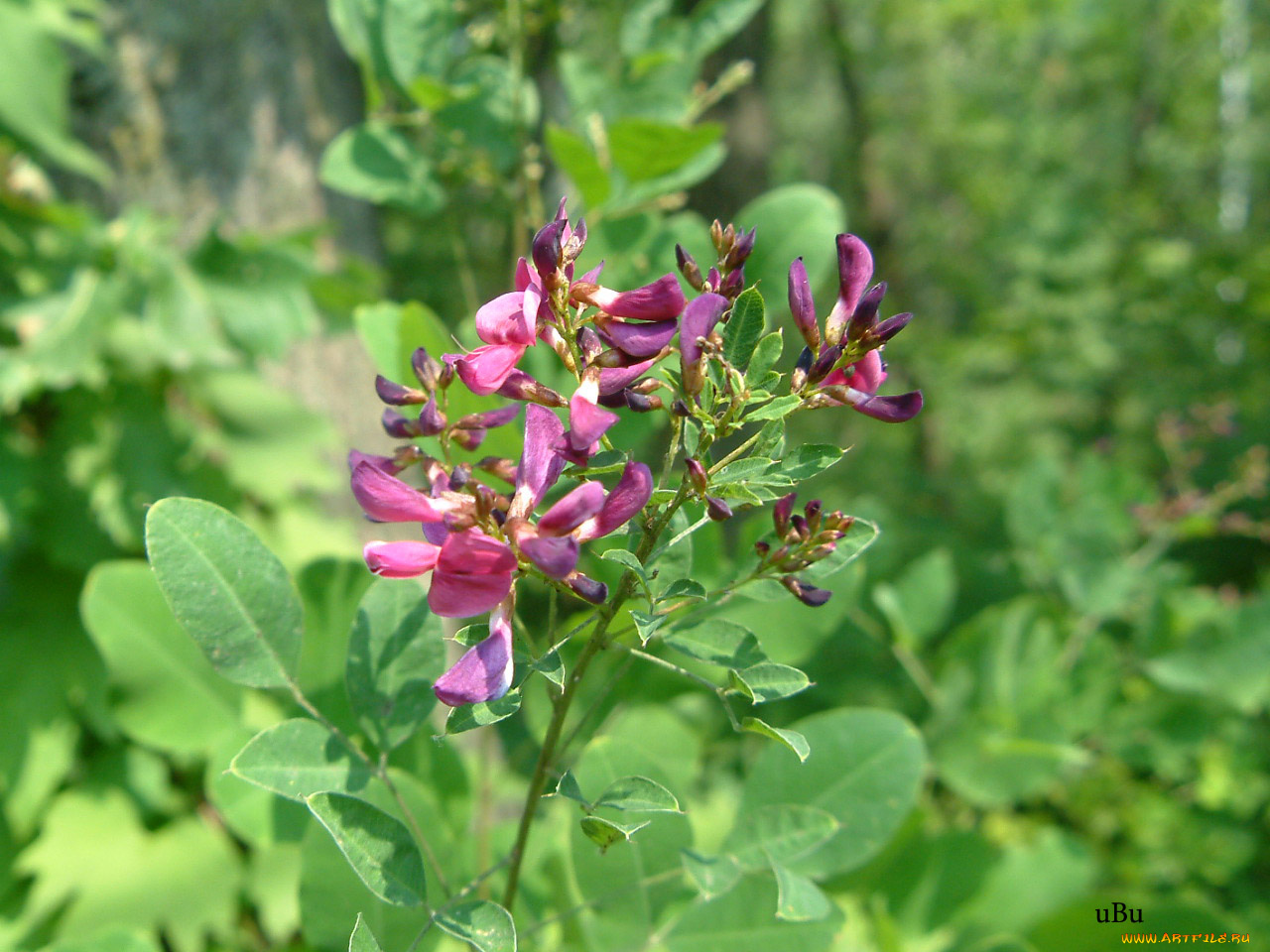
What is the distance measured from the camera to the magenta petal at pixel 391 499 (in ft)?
1.65

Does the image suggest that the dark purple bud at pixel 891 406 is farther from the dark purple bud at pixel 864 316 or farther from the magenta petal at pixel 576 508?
the magenta petal at pixel 576 508

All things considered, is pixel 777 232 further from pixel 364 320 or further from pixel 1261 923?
pixel 1261 923

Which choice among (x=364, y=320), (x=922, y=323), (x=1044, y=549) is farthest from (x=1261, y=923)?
(x=922, y=323)

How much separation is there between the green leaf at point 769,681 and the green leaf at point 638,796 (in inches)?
3.3

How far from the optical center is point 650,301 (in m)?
0.53

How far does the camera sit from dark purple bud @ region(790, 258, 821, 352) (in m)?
0.54

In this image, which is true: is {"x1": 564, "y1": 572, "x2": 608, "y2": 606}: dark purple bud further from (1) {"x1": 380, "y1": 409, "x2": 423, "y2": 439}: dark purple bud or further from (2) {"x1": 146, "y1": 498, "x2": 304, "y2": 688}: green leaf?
(2) {"x1": 146, "y1": 498, "x2": 304, "y2": 688}: green leaf

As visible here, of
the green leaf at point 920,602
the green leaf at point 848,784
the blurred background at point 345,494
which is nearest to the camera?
the green leaf at point 848,784

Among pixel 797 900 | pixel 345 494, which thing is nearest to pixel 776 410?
pixel 797 900

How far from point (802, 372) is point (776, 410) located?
0.04 m

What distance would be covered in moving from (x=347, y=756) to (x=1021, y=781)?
97 centimetres

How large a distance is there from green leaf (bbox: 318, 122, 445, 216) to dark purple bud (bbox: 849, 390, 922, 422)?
0.75 metres

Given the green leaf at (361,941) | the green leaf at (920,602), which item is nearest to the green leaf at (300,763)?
A: the green leaf at (361,941)

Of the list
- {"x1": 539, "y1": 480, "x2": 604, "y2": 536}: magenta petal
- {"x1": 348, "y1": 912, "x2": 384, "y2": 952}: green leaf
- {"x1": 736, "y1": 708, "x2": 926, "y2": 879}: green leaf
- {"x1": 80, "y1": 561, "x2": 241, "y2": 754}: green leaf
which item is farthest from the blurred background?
{"x1": 539, "y1": 480, "x2": 604, "y2": 536}: magenta petal
